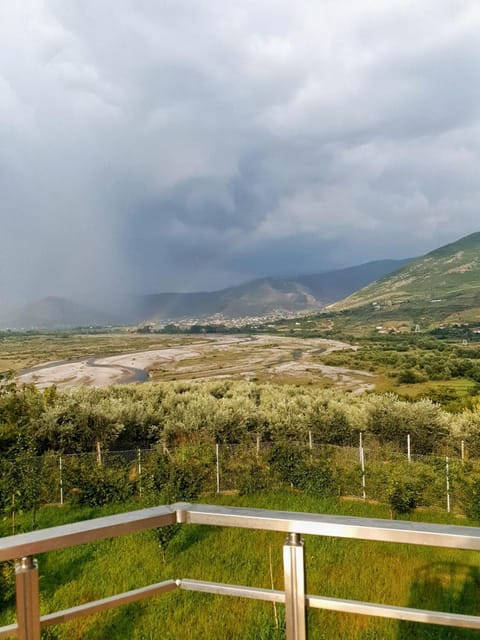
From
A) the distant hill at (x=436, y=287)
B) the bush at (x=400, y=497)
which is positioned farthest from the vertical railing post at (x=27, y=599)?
the distant hill at (x=436, y=287)

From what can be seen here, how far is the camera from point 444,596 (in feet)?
13.4

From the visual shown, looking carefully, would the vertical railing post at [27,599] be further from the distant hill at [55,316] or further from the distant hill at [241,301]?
the distant hill at [241,301]

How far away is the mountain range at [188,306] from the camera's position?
2348 centimetres

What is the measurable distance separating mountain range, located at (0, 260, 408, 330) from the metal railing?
71.5ft

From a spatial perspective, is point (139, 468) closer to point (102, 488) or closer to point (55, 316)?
point (102, 488)

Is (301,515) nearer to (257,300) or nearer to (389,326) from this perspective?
(389,326)

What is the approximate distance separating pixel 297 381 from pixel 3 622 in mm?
13468

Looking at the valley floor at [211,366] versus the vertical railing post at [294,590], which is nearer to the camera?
the vertical railing post at [294,590]

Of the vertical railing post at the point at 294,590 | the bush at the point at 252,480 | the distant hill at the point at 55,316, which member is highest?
the distant hill at the point at 55,316

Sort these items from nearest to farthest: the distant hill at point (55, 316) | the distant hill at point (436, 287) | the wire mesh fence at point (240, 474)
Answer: the wire mesh fence at point (240, 474), the distant hill at point (55, 316), the distant hill at point (436, 287)

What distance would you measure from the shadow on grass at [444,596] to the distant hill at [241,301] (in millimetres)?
21977

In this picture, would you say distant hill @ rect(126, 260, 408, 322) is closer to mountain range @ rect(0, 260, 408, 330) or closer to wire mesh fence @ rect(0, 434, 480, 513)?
mountain range @ rect(0, 260, 408, 330)

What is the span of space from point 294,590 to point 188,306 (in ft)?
96.0

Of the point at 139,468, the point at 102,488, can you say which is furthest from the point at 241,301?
the point at 102,488
